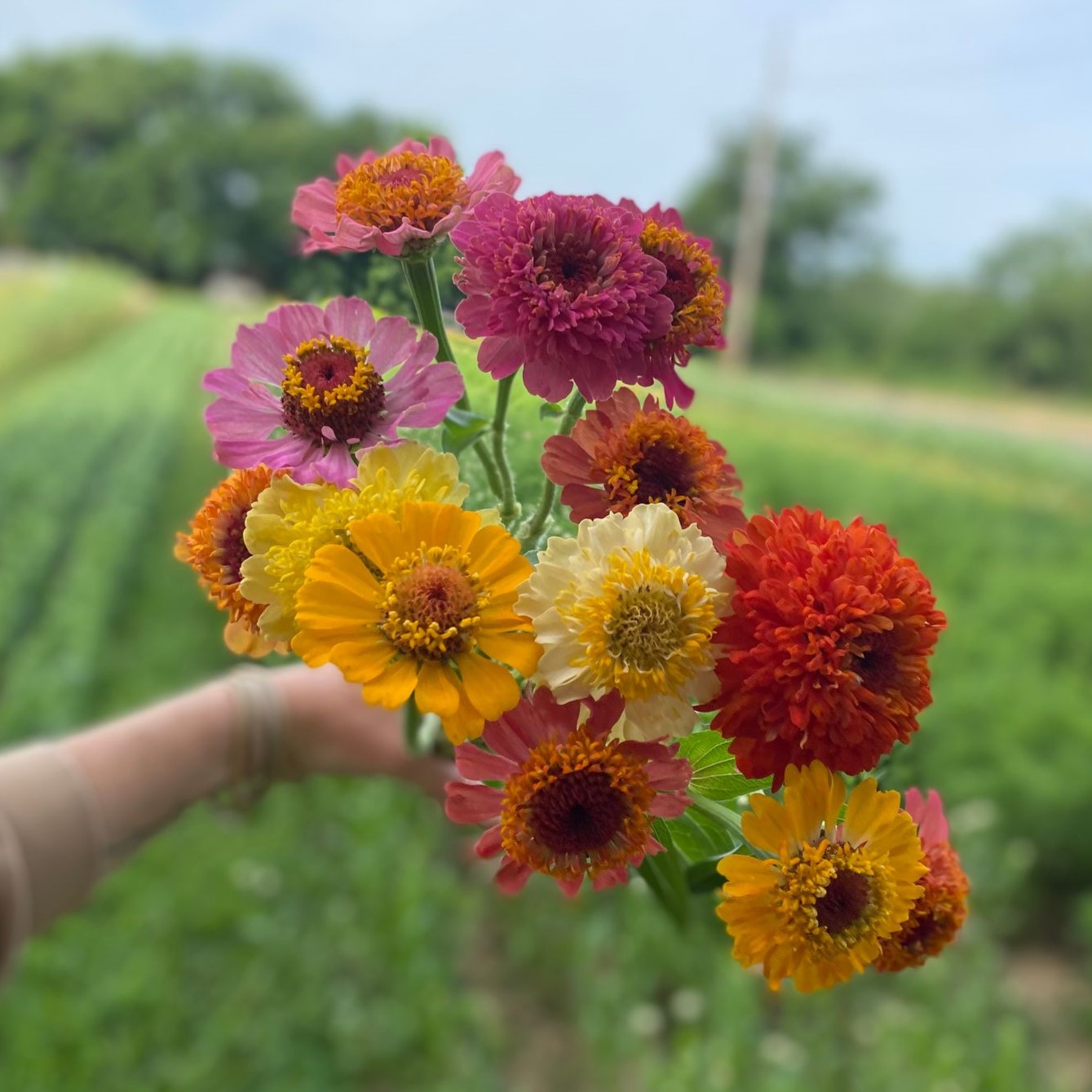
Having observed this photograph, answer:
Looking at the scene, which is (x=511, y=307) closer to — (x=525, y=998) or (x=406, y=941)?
(x=406, y=941)

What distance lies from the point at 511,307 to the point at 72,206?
14.1 m

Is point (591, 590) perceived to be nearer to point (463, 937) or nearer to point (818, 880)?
point (818, 880)

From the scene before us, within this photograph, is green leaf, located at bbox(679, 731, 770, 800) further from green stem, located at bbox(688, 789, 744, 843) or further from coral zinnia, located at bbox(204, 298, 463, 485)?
coral zinnia, located at bbox(204, 298, 463, 485)

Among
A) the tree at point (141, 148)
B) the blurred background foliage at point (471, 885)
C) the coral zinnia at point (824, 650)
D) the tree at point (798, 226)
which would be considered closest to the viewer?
the coral zinnia at point (824, 650)

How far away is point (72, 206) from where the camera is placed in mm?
12266

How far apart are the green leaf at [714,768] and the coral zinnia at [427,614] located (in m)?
0.06

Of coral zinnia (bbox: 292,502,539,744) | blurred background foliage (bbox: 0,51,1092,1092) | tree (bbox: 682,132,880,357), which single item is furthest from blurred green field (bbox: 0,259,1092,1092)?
tree (bbox: 682,132,880,357)

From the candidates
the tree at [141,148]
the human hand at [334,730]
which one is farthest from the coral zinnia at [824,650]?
the tree at [141,148]

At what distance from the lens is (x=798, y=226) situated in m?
9.07

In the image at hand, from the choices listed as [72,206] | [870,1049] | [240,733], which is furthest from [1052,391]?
[72,206]

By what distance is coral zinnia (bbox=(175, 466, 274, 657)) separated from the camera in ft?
0.87

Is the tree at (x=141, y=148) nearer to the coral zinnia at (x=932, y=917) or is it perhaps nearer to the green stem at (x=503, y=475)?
the green stem at (x=503, y=475)

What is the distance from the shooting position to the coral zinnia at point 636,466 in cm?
26

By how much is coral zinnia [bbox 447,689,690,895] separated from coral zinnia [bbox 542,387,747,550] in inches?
2.2
